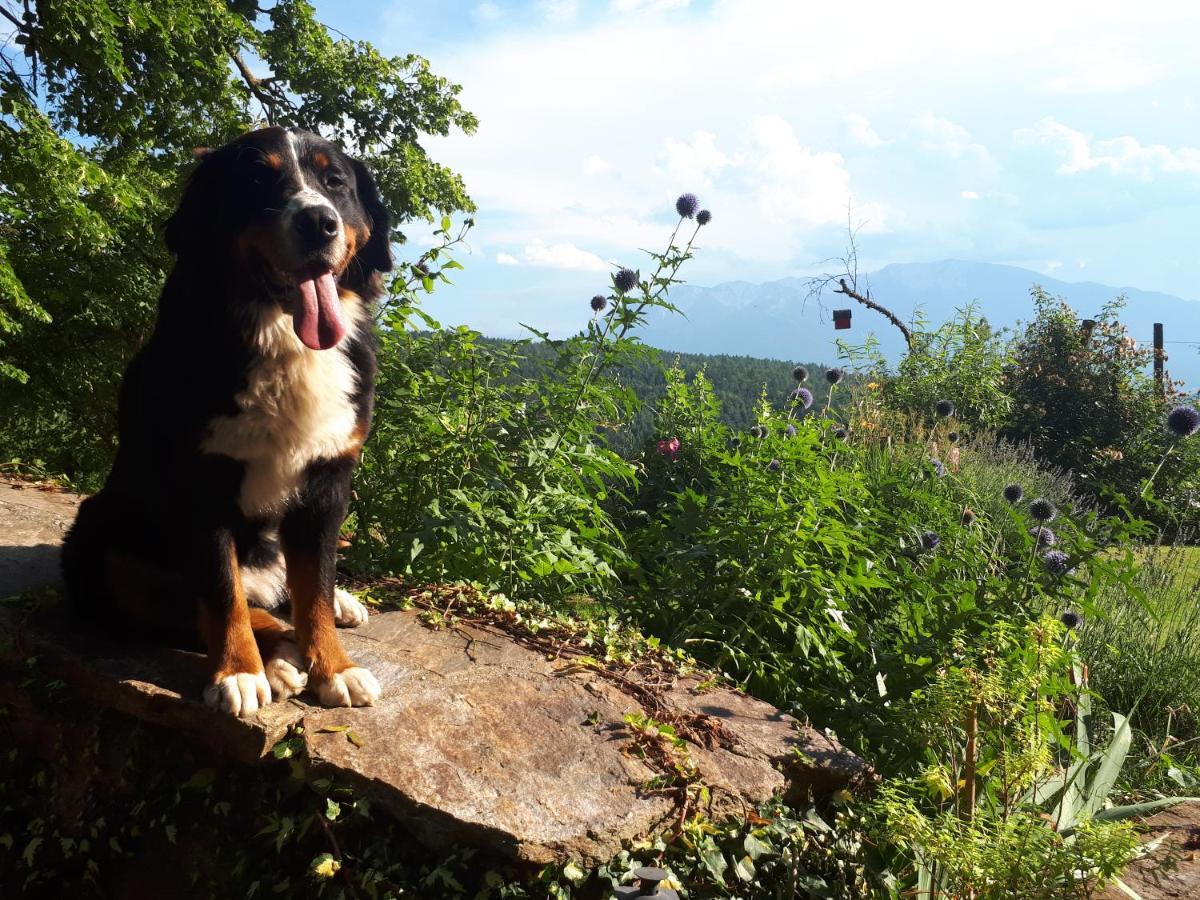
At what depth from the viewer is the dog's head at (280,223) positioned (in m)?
2.26

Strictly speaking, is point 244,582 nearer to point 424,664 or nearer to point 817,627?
point 424,664

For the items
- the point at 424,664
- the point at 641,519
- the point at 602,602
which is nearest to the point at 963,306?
the point at 641,519

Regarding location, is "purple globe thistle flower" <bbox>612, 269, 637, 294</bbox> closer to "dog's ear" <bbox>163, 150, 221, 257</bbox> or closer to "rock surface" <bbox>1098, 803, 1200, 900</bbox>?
"dog's ear" <bbox>163, 150, 221, 257</bbox>

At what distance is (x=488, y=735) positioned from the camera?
2361mm

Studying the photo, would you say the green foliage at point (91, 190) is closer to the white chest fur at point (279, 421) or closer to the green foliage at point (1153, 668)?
the white chest fur at point (279, 421)

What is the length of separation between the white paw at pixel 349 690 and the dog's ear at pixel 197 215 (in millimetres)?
1373

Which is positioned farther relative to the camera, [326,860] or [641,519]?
[641,519]

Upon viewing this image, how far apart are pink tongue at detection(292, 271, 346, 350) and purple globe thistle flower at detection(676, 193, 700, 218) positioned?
2.11 meters

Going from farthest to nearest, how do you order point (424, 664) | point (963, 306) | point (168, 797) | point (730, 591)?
point (963, 306), point (730, 591), point (424, 664), point (168, 797)

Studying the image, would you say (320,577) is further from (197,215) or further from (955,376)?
(955,376)

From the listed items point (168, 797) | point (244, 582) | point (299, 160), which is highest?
point (299, 160)

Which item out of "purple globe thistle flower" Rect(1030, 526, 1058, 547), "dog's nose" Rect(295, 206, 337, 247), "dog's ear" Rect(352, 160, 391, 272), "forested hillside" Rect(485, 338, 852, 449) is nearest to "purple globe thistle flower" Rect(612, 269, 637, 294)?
"forested hillside" Rect(485, 338, 852, 449)

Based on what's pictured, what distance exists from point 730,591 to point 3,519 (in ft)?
11.9

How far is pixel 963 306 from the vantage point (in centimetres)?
1359
